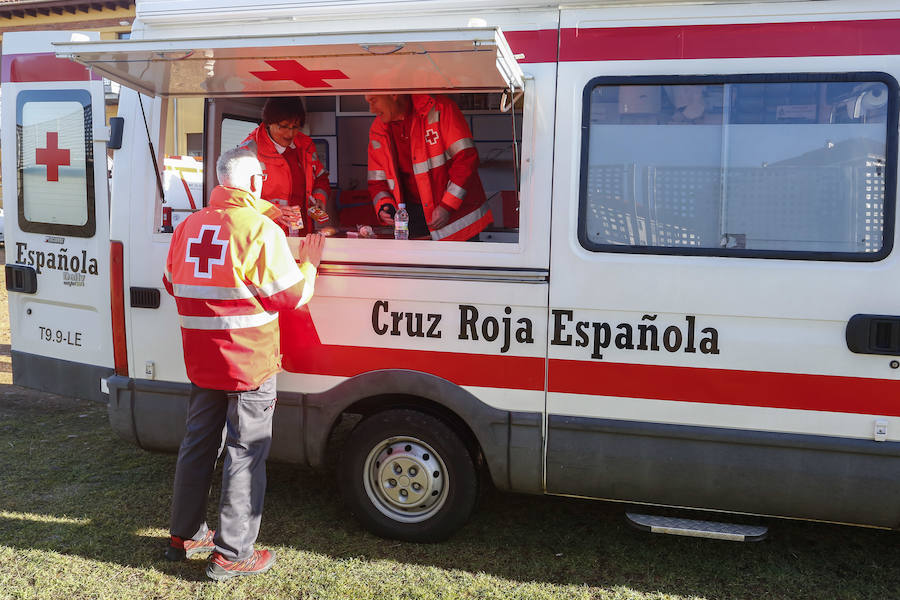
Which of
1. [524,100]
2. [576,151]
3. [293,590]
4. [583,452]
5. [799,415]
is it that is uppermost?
[524,100]

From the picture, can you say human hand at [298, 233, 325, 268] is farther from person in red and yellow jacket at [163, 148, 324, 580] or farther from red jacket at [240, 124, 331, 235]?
red jacket at [240, 124, 331, 235]

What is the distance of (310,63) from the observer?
339 centimetres

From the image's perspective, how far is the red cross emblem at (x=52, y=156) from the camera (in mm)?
4469

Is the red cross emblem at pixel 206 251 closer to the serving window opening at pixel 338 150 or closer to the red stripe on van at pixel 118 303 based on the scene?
the serving window opening at pixel 338 150

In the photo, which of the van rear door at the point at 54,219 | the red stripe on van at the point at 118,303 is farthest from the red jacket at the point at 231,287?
the van rear door at the point at 54,219

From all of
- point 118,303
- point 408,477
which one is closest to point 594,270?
point 408,477

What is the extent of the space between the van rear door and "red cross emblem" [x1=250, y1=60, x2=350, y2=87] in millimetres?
1157

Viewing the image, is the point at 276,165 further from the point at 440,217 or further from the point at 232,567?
the point at 232,567

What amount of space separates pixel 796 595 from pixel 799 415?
782mm

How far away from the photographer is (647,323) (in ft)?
10.6

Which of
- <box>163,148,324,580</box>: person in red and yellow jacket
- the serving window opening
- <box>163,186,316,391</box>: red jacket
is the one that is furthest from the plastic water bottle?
<box>163,186,316,391</box>: red jacket

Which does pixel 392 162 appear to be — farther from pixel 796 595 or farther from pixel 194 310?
pixel 796 595

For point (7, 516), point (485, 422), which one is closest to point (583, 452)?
point (485, 422)

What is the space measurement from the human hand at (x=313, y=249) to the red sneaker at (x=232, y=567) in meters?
1.35
